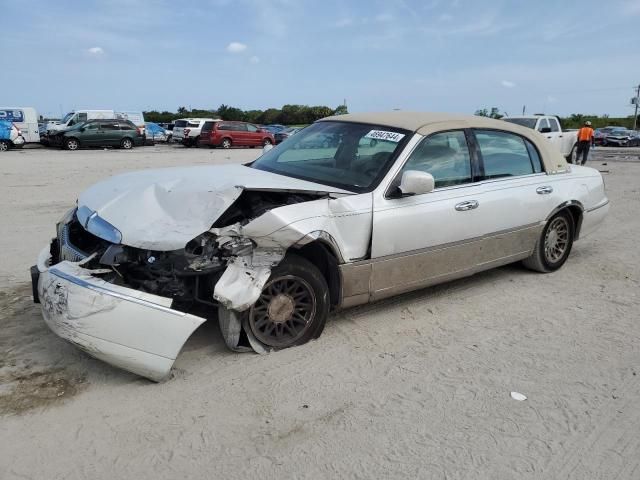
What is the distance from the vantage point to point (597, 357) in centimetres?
382

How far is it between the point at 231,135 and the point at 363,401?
2765 cm

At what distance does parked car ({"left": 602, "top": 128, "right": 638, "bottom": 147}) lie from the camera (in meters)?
36.3

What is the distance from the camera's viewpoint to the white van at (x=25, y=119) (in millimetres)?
26928

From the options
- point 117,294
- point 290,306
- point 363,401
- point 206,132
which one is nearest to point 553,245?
point 290,306

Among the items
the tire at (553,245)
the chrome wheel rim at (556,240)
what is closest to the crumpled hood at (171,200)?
the tire at (553,245)

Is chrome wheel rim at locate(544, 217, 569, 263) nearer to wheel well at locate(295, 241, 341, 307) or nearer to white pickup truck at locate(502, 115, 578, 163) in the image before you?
wheel well at locate(295, 241, 341, 307)

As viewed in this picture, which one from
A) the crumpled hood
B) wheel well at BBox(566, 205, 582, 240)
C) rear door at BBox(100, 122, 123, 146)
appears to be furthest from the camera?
rear door at BBox(100, 122, 123, 146)

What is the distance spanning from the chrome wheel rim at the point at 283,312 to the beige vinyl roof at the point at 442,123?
1719mm

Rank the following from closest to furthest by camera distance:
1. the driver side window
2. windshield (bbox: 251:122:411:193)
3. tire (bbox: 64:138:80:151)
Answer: windshield (bbox: 251:122:411:193) < the driver side window < tire (bbox: 64:138:80:151)

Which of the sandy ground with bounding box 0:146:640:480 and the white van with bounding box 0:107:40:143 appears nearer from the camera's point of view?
the sandy ground with bounding box 0:146:640:480

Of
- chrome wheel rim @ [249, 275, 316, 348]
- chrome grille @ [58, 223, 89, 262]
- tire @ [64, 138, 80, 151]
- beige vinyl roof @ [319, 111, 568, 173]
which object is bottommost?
tire @ [64, 138, 80, 151]

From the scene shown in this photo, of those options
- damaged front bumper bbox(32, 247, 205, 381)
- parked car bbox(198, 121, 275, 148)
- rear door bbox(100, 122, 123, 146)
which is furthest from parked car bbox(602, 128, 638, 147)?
damaged front bumper bbox(32, 247, 205, 381)

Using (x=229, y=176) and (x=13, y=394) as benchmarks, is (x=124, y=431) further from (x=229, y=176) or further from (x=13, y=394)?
(x=229, y=176)

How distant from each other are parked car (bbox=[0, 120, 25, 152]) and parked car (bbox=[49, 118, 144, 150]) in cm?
164
